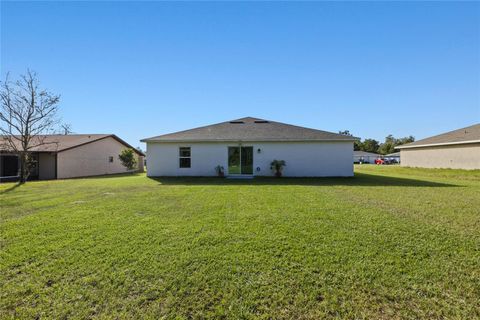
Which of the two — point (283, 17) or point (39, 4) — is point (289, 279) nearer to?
point (283, 17)

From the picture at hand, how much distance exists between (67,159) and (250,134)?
15.9m

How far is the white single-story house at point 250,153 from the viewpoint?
1426 centimetres

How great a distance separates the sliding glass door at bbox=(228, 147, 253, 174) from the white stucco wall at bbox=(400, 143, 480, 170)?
1824 centimetres

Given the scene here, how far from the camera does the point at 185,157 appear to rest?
14.9 m

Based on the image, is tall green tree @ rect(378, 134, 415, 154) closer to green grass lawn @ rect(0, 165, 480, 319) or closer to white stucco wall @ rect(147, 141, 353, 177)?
white stucco wall @ rect(147, 141, 353, 177)

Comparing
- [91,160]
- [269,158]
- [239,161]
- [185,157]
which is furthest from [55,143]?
[269,158]

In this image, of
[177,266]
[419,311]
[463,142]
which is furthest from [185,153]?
[463,142]

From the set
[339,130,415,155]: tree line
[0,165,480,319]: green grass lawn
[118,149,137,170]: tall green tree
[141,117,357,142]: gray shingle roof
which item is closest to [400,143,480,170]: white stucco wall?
[141,117,357,142]: gray shingle roof

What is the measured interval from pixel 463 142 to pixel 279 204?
21.6 m

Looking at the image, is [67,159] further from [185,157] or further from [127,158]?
[185,157]

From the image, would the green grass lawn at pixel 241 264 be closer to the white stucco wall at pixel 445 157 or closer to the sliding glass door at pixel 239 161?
the sliding glass door at pixel 239 161

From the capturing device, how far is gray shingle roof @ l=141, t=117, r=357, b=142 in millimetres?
14127

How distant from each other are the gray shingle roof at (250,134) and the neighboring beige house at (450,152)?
12860mm

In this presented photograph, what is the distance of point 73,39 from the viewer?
1025cm
